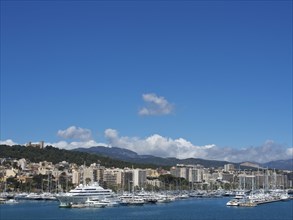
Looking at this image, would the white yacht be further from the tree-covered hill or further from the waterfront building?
the tree-covered hill

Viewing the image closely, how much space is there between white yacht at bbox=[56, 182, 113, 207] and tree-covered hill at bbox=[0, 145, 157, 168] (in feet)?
258

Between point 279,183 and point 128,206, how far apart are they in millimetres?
105227

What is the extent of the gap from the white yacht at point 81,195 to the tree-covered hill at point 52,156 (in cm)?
7864

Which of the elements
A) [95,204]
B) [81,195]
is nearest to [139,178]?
[81,195]

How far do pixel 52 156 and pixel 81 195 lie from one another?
86565mm

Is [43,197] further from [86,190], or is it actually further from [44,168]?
[44,168]

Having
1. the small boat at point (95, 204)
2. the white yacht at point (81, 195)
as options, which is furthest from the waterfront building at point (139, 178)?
the small boat at point (95, 204)

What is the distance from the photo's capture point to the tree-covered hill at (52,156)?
156m

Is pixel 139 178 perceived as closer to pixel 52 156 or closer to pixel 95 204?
pixel 52 156

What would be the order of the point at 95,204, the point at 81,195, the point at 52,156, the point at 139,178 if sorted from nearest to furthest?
the point at 95,204 < the point at 81,195 < the point at 139,178 < the point at 52,156

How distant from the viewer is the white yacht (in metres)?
73.3

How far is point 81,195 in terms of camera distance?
7600cm

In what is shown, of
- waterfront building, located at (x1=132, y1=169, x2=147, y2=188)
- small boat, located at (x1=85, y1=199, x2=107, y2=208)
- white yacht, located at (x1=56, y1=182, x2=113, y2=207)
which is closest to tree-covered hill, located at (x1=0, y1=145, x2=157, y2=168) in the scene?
waterfront building, located at (x1=132, y1=169, x2=147, y2=188)

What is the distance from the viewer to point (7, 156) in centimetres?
15225
